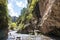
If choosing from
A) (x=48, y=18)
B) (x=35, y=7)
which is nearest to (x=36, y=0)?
(x=35, y=7)

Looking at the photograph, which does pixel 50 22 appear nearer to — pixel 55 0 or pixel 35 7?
pixel 55 0

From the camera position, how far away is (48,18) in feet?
124

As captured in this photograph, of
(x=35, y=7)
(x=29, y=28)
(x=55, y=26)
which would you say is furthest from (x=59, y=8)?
(x=29, y=28)

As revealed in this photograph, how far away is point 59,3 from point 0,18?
39.7ft

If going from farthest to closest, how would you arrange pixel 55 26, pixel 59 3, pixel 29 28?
pixel 29 28 < pixel 55 26 < pixel 59 3

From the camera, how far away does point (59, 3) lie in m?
32.2

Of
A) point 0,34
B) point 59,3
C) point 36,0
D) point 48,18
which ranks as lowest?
point 0,34

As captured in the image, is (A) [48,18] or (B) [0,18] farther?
(A) [48,18]

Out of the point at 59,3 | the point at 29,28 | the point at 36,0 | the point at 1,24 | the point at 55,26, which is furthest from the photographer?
the point at 29,28

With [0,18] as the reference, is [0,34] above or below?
below

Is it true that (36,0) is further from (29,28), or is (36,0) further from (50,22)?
(50,22)

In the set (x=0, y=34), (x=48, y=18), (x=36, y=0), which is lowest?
(x=0, y=34)

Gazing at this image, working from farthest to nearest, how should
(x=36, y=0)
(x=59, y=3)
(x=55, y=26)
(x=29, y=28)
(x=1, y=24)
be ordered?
(x=29, y=28), (x=36, y=0), (x=55, y=26), (x=1, y=24), (x=59, y=3)

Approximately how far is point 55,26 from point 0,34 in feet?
39.7
